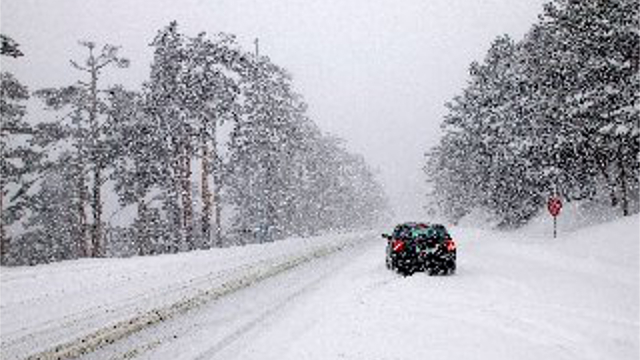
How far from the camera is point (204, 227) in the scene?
38.5 m

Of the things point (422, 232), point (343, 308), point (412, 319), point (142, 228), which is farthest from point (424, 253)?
point (142, 228)

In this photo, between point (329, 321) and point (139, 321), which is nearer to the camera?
point (329, 321)

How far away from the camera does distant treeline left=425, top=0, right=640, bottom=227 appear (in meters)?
32.6

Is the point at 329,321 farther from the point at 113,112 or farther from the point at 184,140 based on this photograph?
the point at 113,112

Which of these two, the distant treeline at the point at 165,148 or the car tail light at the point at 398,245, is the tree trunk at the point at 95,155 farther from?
the car tail light at the point at 398,245

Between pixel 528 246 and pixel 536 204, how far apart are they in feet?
48.6

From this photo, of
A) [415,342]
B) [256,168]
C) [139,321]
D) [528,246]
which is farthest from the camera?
[256,168]

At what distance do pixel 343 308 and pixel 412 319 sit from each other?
62.5 inches

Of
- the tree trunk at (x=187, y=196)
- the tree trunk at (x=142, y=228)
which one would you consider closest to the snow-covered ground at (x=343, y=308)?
the tree trunk at (x=187, y=196)

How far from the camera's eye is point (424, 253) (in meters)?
19.0

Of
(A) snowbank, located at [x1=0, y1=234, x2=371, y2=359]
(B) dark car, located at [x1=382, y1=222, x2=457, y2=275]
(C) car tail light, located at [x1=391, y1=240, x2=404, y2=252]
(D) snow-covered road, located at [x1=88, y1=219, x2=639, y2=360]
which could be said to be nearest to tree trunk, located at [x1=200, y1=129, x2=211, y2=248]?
(A) snowbank, located at [x1=0, y1=234, x2=371, y2=359]

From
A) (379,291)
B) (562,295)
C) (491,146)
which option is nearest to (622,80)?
(491,146)

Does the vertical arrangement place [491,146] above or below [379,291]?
above

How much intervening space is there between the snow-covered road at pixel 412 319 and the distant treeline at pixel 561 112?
14.1 meters
